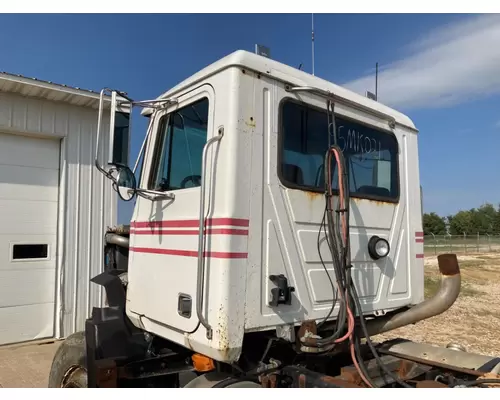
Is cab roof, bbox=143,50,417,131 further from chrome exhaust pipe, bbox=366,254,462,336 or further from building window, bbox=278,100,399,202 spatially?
chrome exhaust pipe, bbox=366,254,462,336

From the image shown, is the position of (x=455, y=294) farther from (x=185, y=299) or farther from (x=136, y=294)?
(x=136, y=294)

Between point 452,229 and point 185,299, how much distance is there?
299ft

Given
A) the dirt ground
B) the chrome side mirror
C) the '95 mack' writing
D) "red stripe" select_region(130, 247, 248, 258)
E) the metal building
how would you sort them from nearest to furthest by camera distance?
"red stripe" select_region(130, 247, 248, 258), the chrome side mirror, the '95 mack' writing, the metal building, the dirt ground

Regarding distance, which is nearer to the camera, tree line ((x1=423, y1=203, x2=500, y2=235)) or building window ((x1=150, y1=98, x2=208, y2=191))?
building window ((x1=150, y1=98, x2=208, y2=191))

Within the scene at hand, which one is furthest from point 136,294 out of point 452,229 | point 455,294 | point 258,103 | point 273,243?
point 452,229

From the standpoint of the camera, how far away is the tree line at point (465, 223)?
80.0m

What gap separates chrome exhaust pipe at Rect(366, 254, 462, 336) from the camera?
337cm

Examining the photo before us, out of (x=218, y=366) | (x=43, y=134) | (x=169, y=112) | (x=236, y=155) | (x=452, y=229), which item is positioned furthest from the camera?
(x=452, y=229)

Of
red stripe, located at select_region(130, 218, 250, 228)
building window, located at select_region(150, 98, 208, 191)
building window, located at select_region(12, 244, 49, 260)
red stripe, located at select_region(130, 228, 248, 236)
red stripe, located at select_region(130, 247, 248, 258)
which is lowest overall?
building window, located at select_region(12, 244, 49, 260)

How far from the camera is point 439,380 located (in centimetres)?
307

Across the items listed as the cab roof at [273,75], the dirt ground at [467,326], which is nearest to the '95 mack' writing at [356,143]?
the cab roof at [273,75]

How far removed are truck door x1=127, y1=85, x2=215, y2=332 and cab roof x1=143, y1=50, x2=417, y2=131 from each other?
114mm

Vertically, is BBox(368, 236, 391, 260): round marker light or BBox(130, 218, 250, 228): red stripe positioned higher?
BBox(130, 218, 250, 228): red stripe

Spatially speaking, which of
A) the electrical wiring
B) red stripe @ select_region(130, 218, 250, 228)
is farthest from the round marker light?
red stripe @ select_region(130, 218, 250, 228)
